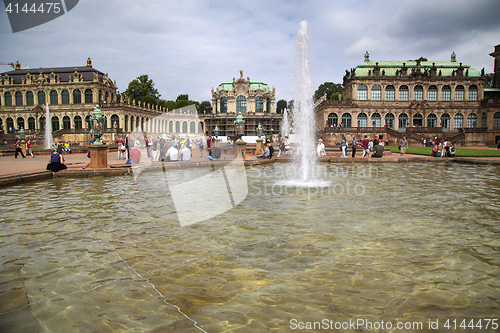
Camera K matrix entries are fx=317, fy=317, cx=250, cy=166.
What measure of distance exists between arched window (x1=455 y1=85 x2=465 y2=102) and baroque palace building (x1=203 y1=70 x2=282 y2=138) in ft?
127

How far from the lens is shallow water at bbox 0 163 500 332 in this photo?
3490 millimetres

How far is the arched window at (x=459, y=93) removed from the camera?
59969 millimetres

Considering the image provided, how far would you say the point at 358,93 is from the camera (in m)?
59.8

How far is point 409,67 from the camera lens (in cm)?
6150

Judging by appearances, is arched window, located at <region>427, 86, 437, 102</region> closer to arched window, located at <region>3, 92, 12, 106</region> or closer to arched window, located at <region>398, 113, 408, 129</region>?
arched window, located at <region>398, 113, 408, 129</region>

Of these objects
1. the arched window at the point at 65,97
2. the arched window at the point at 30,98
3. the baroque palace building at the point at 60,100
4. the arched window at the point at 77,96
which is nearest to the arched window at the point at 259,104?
the baroque palace building at the point at 60,100

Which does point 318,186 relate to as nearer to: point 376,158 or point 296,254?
point 296,254

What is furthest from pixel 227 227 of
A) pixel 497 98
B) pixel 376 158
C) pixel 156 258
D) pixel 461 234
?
pixel 497 98

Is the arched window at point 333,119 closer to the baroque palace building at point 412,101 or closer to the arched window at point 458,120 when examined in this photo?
the baroque palace building at point 412,101

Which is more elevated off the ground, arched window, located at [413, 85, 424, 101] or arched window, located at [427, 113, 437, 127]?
arched window, located at [413, 85, 424, 101]

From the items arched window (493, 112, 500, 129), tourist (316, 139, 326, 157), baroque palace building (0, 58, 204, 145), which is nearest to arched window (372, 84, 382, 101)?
arched window (493, 112, 500, 129)

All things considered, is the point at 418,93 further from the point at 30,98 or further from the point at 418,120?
the point at 30,98

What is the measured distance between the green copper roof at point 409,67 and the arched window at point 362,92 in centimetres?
256

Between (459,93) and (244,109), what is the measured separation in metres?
47.9
